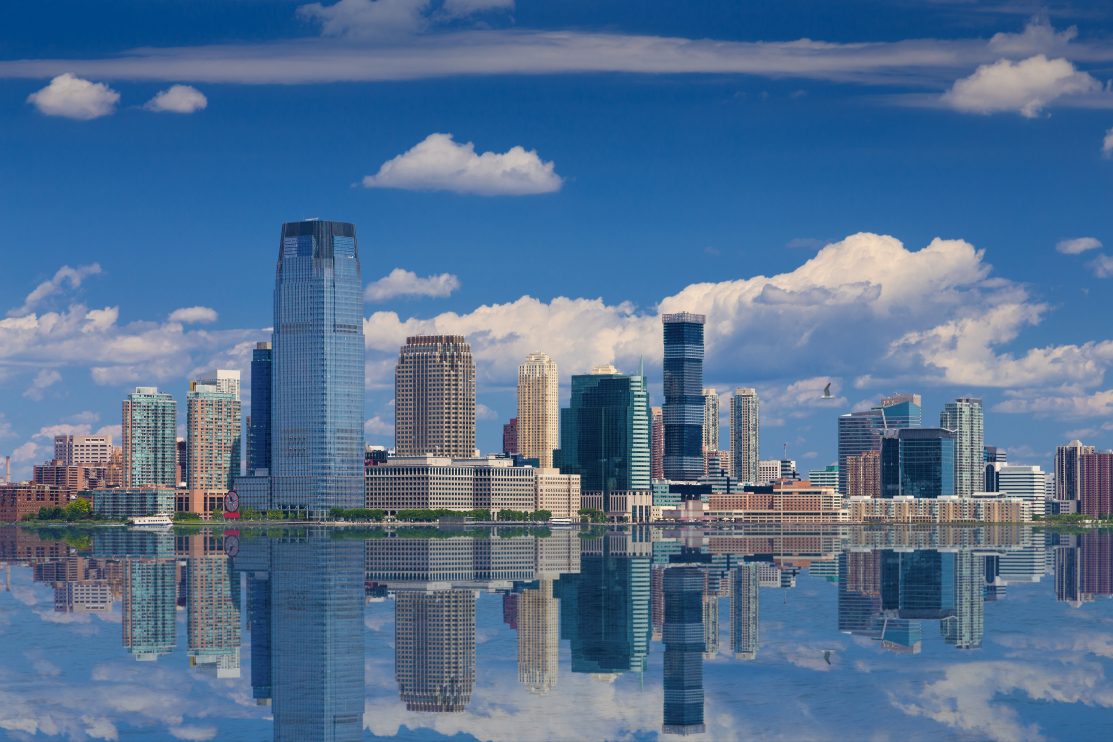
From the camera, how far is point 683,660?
85.1 meters

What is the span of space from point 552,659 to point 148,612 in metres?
38.2

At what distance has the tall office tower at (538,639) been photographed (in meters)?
79.1

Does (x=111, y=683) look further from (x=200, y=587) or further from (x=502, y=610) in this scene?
(x=200, y=587)

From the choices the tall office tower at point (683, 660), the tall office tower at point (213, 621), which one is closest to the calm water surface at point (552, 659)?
the tall office tower at point (683, 660)

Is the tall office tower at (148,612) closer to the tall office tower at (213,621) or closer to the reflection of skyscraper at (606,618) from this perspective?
the tall office tower at (213,621)

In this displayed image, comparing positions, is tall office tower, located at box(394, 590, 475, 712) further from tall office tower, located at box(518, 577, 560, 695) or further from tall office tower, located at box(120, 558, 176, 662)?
tall office tower, located at box(120, 558, 176, 662)

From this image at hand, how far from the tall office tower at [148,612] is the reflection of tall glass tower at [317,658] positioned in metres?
6.62

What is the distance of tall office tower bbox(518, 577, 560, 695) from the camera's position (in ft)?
260

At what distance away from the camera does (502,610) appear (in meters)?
112

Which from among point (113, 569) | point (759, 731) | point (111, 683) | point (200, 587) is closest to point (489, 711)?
point (759, 731)

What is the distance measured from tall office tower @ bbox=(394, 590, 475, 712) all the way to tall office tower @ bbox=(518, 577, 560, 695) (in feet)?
9.57

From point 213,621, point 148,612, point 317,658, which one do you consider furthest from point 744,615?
point 148,612

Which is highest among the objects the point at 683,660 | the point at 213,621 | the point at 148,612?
the point at 213,621

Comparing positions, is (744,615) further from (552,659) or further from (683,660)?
(552,659)
